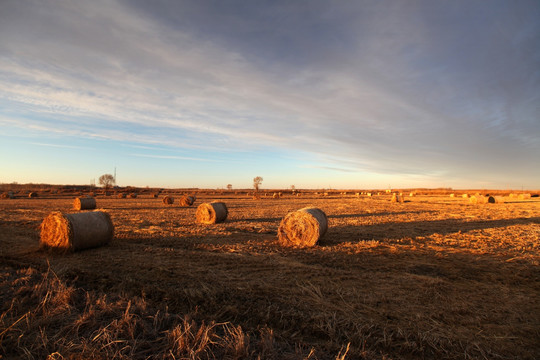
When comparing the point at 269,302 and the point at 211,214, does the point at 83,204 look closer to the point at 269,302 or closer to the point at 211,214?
the point at 211,214

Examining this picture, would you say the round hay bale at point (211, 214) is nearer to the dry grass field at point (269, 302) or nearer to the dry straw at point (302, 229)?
the dry grass field at point (269, 302)

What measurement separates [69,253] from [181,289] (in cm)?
548

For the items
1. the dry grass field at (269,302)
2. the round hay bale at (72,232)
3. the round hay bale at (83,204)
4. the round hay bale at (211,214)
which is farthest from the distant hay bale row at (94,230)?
the round hay bale at (83,204)

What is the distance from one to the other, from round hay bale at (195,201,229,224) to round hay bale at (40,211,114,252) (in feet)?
21.4

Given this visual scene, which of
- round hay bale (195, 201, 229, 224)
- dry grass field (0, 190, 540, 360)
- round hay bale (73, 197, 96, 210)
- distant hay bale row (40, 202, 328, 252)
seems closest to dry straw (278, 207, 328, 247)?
distant hay bale row (40, 202, 328, 252)

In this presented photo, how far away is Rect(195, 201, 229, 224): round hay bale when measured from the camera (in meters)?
15.6

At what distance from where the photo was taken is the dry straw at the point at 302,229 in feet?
33.2

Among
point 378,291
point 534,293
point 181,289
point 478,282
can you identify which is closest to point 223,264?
point 181,289

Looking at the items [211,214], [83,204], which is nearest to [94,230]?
[211,214]

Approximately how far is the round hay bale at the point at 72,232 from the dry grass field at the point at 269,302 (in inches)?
14.3

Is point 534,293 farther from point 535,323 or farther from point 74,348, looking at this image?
point 74,348

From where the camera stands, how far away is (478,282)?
20.4 ft

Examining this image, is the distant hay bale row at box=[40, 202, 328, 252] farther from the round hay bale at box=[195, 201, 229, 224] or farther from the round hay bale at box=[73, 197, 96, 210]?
the round hay bale at box=[73, 197, 96, 210]

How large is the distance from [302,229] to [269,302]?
5540 millimetres
